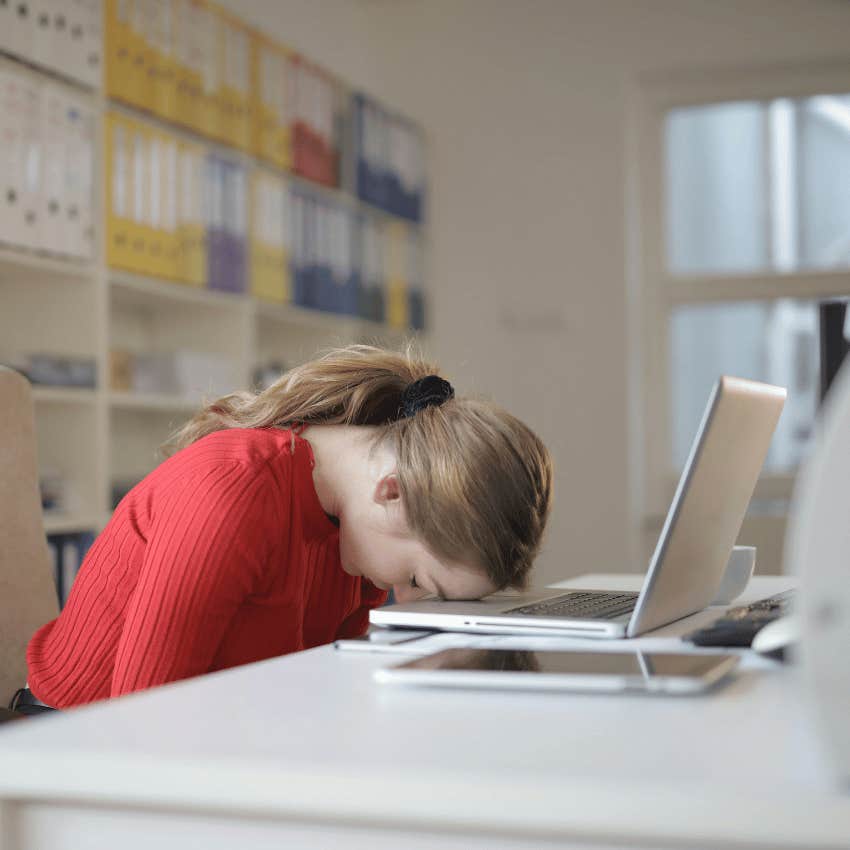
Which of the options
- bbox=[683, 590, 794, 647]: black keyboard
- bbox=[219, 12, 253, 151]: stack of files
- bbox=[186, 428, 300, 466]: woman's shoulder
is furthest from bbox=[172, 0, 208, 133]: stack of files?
bbox=[683, 590, 794, 647]: black keyboard

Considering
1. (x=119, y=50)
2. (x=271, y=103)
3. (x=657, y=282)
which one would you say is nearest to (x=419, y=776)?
(x=119, y=50)

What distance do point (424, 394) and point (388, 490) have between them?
5.0 inches

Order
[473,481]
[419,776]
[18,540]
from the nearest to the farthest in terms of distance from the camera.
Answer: [419,776] → [473,481] → [18,540]

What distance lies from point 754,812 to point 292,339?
3790 millimetres

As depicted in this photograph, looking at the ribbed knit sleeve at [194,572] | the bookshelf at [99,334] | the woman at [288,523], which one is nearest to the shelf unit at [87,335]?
the bookshelf at [99,334]

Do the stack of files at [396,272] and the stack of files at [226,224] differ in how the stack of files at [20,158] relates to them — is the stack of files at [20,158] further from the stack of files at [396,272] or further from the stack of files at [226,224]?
the stack of files at [396,272]

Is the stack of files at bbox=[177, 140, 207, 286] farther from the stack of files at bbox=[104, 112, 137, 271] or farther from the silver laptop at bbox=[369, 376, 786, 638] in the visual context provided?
the silver laptop at bbox=[369, 376, 786, 638]

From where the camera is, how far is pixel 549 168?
4836 millimetres

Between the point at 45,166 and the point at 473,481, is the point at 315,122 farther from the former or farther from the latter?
the point at 473,481

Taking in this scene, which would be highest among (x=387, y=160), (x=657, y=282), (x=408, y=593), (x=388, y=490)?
(x=387, y=160)

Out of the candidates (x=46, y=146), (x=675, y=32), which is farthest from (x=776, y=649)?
(x=675, y=32)

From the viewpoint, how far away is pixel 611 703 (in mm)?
718

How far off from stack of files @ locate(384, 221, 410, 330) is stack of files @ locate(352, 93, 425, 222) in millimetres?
70

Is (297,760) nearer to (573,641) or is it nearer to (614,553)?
(573,641)
